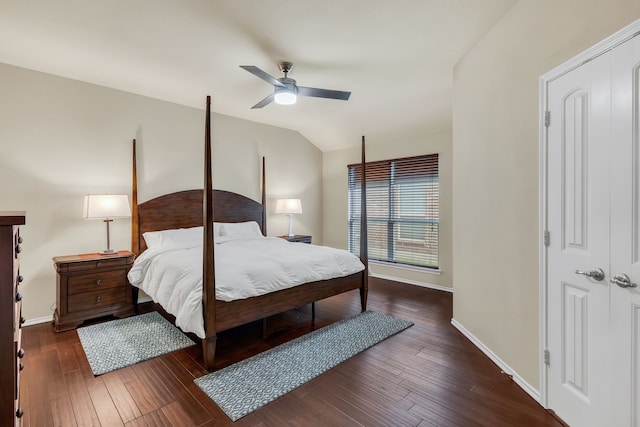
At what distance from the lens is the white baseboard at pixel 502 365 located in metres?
2.07

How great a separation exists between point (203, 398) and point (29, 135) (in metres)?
3.40

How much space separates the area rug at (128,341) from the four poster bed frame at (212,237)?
2.15ft

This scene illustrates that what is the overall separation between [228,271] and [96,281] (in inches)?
71.2

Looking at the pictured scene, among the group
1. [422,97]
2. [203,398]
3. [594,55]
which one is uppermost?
[422,97]

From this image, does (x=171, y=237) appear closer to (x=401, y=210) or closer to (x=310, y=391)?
(x=310, y=391)

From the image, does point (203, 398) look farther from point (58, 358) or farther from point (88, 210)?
point (88, 210)

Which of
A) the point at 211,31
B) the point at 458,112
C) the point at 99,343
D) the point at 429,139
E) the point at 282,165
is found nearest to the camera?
the point at 211,31

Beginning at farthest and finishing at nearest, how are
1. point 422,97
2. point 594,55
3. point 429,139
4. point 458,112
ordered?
point 429,139 < point 422,97 < point 458,112 < point 594,55

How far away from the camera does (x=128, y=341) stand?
9.50 ft

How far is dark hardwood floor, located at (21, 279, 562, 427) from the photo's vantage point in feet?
6.15

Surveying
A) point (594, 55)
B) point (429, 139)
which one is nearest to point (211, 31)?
point (594, 55)

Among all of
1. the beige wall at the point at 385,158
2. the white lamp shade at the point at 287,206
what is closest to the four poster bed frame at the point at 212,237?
the white lamp shade at the point at 287,206

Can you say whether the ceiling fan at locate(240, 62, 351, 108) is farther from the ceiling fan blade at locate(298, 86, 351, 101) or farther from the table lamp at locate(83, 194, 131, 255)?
the table lamp at locate(83, 194, 131, 255)

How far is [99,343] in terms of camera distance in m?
2.85
